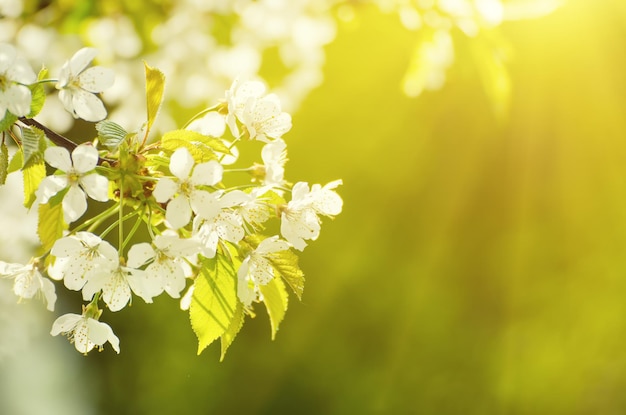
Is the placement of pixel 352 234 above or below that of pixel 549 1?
above

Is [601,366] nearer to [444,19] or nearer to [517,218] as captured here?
[517,218]

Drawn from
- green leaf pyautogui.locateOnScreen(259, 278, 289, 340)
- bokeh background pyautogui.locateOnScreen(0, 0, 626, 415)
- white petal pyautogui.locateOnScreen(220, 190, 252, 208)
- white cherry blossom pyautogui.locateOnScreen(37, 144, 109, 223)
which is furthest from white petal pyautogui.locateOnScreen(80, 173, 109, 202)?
bokeh background pyautogui.locateOnScreen(0, 0, 626, 415)

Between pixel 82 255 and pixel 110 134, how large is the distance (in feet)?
0.44

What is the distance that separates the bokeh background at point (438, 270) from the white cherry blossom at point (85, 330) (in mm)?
5418

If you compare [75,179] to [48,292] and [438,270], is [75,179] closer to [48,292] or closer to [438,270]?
[48,292]

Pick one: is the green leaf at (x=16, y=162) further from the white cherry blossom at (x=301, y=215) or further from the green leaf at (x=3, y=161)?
the white cherry blossom at (x=301, y=215)

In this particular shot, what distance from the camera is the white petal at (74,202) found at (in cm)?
65

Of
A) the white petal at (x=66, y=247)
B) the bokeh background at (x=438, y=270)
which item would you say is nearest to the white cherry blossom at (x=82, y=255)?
the white petal at (x=66, y=247)

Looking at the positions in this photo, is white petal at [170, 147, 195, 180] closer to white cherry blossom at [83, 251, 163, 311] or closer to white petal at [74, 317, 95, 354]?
white cherry blossom at [83, 251, 163, 311]

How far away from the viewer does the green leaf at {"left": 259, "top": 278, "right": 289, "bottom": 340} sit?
769mm

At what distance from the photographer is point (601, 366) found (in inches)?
239

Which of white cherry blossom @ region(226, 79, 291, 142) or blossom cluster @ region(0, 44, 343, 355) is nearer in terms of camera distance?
blossom cluster @ region(0, 44, 343, 355)

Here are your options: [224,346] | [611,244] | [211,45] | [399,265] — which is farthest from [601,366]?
[224,346]

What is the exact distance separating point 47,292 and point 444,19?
89cm
